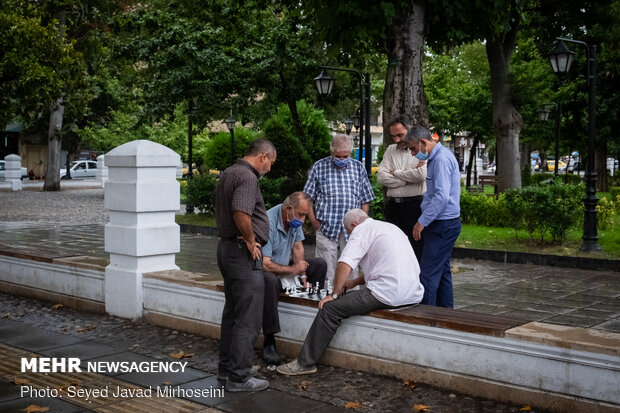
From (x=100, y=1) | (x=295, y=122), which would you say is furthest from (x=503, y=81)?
(x=100, y=1)

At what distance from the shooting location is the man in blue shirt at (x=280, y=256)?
6.12m

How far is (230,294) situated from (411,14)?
6837mm

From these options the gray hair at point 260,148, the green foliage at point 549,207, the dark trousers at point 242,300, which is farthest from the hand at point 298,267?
the green foliage at point 549,207

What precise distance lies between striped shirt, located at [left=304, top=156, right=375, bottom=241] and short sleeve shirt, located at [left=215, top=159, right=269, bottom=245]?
1809 mm

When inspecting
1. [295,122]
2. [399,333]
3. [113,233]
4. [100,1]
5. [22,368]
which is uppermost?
[100,1]

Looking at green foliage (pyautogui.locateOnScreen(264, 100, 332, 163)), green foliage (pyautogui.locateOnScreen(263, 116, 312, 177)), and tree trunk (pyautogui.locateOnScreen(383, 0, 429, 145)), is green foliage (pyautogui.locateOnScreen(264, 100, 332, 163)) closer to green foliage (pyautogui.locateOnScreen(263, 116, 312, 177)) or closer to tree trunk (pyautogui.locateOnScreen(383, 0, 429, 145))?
green foliage (pyautogui.locateOnScreen(263, 116, 312, 177))

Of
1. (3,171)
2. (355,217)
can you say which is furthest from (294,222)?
(3,171)

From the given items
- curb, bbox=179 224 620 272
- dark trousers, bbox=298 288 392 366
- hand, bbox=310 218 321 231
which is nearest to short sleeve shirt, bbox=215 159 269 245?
dark trousers, bbox=298 288 392 366

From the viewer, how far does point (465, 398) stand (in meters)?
5.13

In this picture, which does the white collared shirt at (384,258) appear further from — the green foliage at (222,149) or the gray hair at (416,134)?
the green foliage at (222,149)

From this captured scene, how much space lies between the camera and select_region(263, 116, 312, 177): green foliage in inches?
718

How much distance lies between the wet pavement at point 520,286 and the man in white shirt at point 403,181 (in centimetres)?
160

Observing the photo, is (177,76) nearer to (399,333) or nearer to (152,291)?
(152,291)

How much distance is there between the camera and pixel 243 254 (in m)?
5.53
